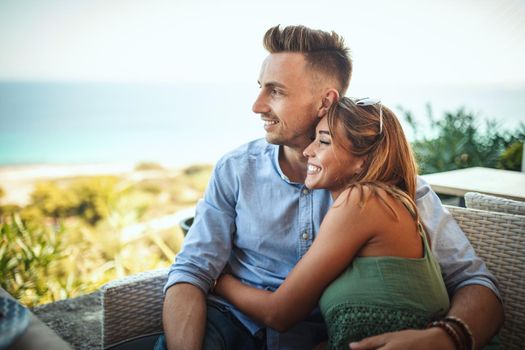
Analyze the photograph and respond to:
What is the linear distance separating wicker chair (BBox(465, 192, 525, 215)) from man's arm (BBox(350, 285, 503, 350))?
1.42 ft

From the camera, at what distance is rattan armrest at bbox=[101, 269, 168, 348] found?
1570 mm

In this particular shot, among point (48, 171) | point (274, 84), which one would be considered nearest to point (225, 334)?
point (274, 84)

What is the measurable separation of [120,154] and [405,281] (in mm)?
24718

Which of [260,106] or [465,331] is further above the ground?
[260,106]

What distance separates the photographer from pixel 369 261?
1.28m

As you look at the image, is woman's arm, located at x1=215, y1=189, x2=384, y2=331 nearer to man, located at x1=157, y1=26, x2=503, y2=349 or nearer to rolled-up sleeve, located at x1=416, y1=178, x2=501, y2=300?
man, located at x1=157, y1=26, x2=503, y2=349

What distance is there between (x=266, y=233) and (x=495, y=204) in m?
0.91

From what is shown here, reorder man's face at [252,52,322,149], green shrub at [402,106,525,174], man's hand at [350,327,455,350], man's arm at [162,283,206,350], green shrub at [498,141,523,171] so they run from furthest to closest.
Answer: green shrub at [402,106,525,174]
green shrub at [498,141,523,171]
man's face at [252,52,322,149]
man's arm at [162,283,206,350]
man's hand at [350,327,455,350]

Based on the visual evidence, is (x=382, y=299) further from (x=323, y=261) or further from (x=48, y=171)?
(x=48, y=171)

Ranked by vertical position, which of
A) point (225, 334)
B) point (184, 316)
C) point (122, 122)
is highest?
point (184, 316)

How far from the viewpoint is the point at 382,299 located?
1222 millimetres

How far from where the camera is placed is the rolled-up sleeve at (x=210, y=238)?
1624 mm

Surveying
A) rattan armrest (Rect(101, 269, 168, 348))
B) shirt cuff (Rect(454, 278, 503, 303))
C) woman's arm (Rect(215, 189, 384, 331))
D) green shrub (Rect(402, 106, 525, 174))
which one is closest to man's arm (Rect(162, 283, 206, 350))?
rattan armrest (Rect(101, 269, 168, 348))

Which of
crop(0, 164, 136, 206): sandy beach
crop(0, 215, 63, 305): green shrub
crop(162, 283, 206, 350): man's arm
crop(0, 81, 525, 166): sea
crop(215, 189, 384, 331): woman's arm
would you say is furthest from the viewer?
crop(0, 81, 525, 166): sea
